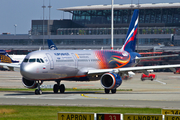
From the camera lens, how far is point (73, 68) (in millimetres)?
37188

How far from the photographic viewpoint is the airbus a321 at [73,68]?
111ft

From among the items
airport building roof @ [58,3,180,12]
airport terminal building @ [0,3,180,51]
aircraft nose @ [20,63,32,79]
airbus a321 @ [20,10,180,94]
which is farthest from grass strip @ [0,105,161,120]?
airport building roof @ [58,3,180,12]

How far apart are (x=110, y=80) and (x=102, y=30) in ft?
356

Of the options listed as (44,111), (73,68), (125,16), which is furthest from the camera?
(125,16)

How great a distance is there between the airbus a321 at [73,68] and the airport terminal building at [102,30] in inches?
3309

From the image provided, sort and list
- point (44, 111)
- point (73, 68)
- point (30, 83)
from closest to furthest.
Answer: point (44, 111), point (30, 83), point (73, 68)

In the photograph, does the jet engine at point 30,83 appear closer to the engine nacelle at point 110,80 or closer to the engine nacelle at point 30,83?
the engine nacelle at point 30,83

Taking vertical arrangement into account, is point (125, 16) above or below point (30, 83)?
above

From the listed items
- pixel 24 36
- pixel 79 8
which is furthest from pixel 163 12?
pixel 24 36

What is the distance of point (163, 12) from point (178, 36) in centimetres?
2765

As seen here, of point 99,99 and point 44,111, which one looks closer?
point 44,111

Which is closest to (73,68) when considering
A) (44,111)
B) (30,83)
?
(30,83)

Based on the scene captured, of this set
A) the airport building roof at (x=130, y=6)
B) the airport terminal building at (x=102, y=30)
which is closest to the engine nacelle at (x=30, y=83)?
the airport terminal building at (x=102, y=30)

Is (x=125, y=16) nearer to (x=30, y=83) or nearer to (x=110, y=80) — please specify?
(x=110, y=80)
